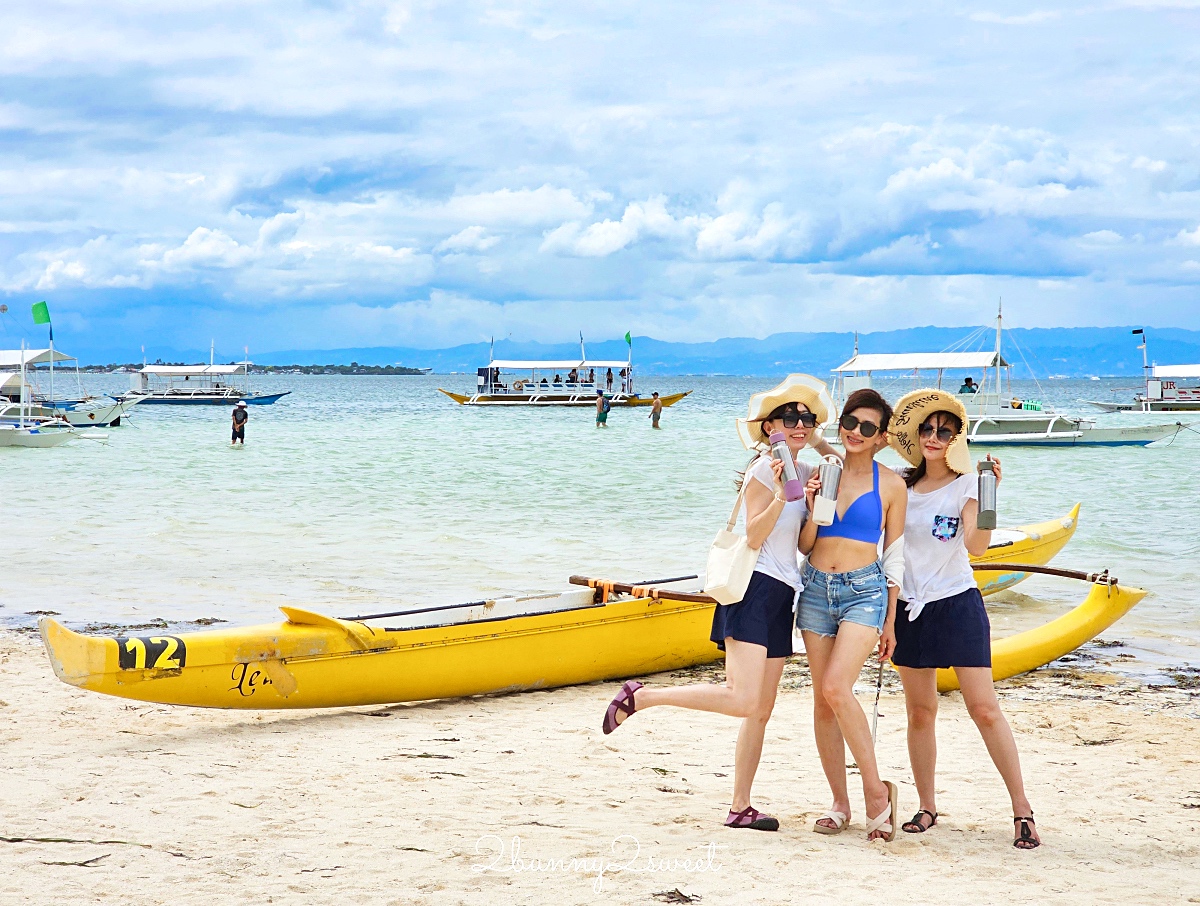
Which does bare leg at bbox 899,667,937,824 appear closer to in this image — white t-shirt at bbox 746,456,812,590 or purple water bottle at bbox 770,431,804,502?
white t-shirt at bbox 746,456,812,590

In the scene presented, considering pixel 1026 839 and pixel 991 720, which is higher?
pixel 991 720

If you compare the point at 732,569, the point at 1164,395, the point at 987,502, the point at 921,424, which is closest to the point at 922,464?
the point at 921,424

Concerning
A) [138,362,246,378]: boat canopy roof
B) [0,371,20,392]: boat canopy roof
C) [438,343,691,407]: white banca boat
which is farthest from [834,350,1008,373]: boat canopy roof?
[138,362,246,378]: boat canopy roof

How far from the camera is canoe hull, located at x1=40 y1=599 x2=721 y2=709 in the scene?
576cm

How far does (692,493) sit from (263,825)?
17.7 meters

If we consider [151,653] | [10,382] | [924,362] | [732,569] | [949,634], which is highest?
[924,362]

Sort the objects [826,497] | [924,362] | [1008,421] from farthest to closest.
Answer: [924,362] < [1008,421] < [826,497]

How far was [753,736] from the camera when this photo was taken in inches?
171

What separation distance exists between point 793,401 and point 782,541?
20.7 inches

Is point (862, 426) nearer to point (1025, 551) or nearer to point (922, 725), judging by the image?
point (922, 725)

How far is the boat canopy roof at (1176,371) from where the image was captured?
50844mm

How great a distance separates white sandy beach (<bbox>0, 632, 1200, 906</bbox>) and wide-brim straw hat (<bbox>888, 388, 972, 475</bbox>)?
4.94 ft

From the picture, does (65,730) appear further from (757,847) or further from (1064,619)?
(1064,619)

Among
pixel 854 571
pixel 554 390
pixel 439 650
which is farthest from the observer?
pixel 554 390
